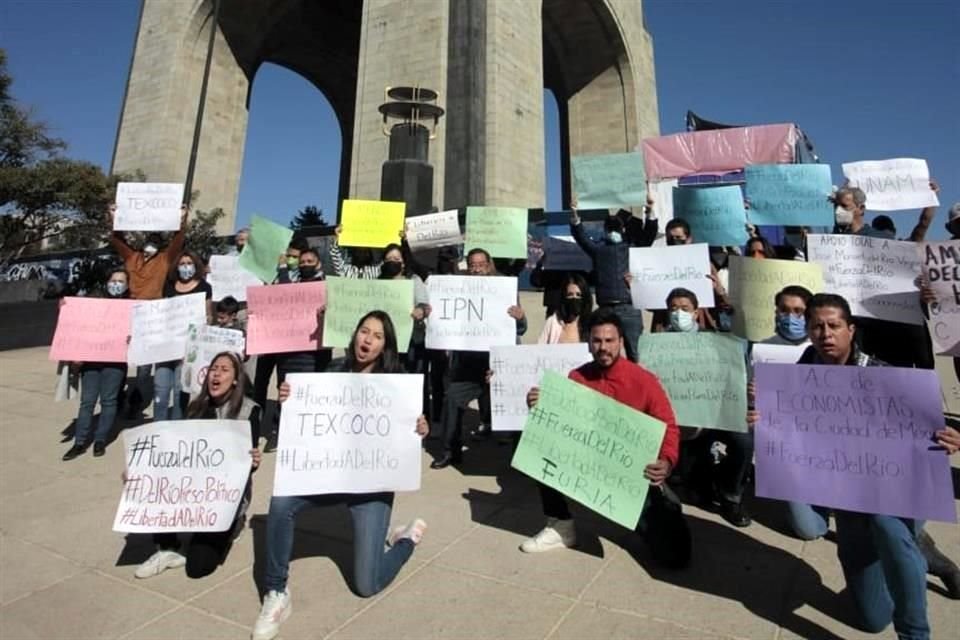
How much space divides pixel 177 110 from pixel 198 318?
75.2 feet

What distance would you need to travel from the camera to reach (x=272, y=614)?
7.89 feet

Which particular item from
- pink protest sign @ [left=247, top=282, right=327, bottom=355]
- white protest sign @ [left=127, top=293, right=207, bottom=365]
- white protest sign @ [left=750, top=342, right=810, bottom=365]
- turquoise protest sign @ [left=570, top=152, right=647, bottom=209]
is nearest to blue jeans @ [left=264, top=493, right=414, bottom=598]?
pink protest sign @ [left=247, top=282, right=327, bottom=355]

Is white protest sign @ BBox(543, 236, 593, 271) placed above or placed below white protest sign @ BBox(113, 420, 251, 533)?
above

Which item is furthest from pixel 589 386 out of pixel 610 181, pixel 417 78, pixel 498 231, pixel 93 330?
pixel 417 78

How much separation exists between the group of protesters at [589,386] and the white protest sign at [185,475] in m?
0.16

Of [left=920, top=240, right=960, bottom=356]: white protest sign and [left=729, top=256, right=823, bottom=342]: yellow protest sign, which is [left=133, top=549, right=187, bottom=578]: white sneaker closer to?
[left=729, top=256, right=823, bottom=342]: yellow protest sign

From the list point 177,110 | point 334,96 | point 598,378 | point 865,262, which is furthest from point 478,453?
point 334,96

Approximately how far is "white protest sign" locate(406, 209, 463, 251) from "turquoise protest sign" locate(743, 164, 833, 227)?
11.0 feet

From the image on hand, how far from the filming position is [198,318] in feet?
16.4

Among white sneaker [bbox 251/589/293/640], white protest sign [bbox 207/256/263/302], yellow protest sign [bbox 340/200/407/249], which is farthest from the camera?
white protest sign [bbox 207/256/263/302]

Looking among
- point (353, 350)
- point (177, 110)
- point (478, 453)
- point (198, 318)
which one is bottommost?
point (478, 453)

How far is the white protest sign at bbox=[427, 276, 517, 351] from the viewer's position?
4660mm

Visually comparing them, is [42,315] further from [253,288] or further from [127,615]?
[127,615]

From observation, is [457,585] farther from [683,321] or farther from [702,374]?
[683,321]
